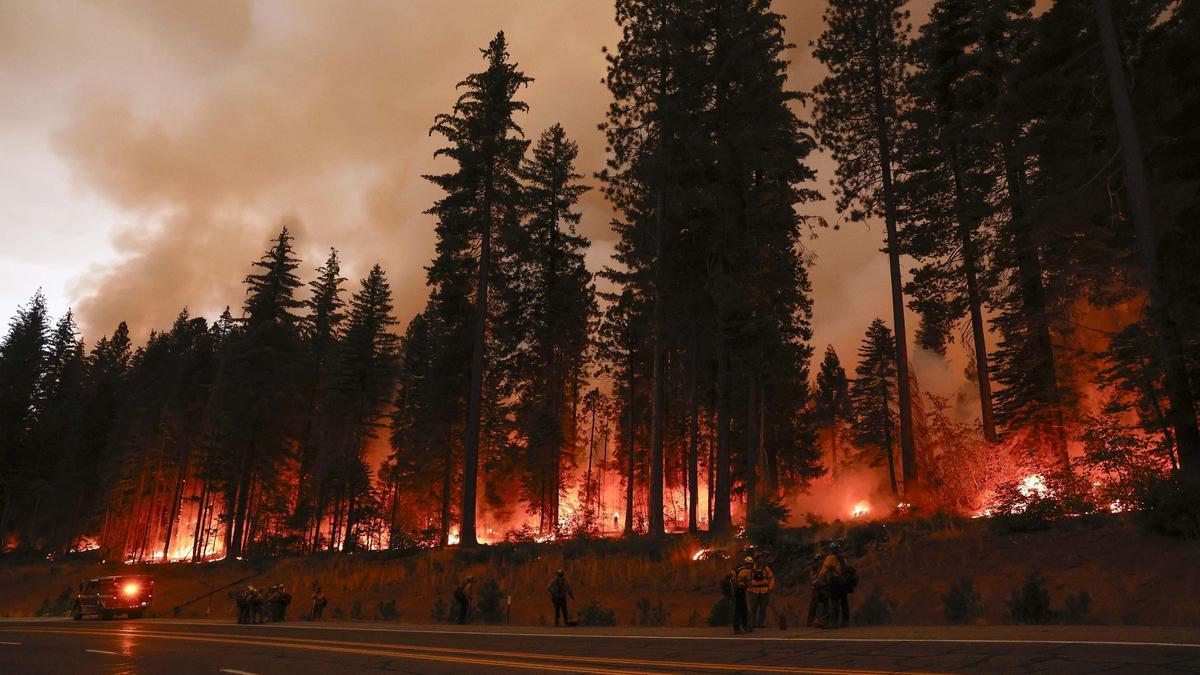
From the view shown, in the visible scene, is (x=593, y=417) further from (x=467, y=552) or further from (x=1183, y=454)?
(x=1183, y=454)

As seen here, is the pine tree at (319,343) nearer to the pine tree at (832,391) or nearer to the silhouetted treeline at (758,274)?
the silhouetted treeline at (758,274)

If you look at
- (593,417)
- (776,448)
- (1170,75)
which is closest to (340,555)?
(776,448)

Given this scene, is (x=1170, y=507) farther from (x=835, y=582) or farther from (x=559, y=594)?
(x=559, y=594)

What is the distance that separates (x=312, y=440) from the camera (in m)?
59.2

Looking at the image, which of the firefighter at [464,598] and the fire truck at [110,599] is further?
the fire truck at [110,599]

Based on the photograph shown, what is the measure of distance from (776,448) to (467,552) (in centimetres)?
2387

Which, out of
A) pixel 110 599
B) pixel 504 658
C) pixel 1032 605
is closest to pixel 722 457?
pixel 1032 605

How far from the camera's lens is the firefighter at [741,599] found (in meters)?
14.2

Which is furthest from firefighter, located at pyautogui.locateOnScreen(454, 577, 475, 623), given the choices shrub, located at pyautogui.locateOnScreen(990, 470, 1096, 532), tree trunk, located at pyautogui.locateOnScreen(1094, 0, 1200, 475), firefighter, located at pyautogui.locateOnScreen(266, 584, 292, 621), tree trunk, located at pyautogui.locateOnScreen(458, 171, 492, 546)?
tree trunk, located at pyautogui.locateOnScreen(1094, 0, 1200, 475)

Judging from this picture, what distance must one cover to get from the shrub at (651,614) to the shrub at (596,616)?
2.45ft

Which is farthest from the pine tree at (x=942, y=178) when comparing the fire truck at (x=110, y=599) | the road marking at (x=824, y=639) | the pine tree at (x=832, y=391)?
the pine tree at (x=832, y=391)

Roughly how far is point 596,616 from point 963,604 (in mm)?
9497

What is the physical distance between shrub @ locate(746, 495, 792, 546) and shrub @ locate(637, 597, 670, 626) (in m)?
3.56

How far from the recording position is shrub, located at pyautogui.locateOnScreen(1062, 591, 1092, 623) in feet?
40.8
